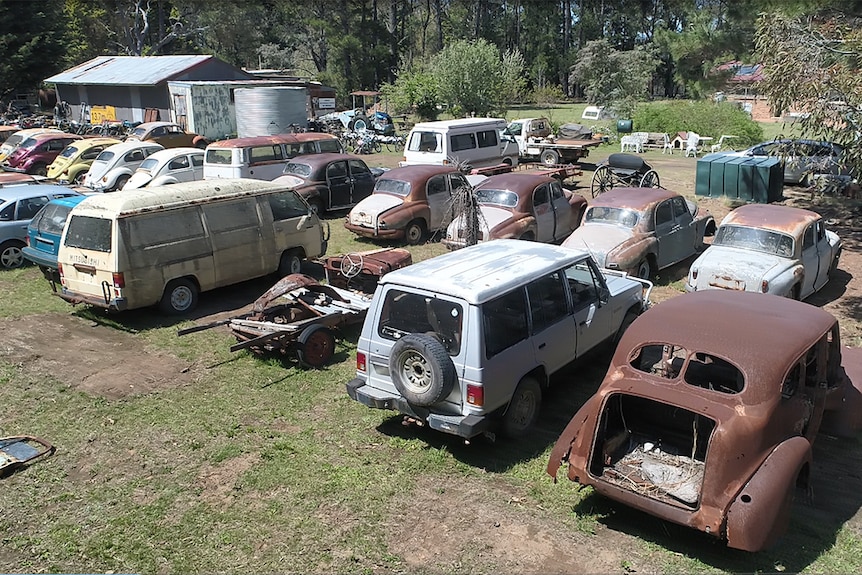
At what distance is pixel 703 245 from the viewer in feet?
49.1

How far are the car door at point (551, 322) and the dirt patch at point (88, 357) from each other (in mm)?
4535

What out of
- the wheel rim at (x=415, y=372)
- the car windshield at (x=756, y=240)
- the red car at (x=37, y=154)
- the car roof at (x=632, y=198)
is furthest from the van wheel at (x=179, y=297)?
the red car at (x=37, y=154)

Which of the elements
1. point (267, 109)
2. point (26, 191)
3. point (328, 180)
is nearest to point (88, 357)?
point (26, 191)

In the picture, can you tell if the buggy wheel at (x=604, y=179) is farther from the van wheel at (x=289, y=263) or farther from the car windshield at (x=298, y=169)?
the van wheel at (x=289, y=263)

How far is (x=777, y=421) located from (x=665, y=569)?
1.43m

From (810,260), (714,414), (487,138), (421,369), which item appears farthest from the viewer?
(487,138)

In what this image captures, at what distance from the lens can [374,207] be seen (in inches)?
611

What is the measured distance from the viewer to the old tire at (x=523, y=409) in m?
7.14

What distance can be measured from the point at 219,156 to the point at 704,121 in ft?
73.5

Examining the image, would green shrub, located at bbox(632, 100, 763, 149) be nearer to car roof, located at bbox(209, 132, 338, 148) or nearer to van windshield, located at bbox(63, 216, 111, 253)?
car roof, located at bbox(209, 132, 338, 148)

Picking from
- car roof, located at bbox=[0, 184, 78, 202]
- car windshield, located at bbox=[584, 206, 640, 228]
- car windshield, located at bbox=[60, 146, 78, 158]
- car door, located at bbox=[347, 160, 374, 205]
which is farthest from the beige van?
car windshield, located at bbox=[60, 146, 78, 158]

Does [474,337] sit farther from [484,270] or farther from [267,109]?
[267,109]

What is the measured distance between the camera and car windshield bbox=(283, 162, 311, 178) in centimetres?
1762

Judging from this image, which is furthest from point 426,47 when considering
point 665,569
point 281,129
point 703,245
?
point 665,569
